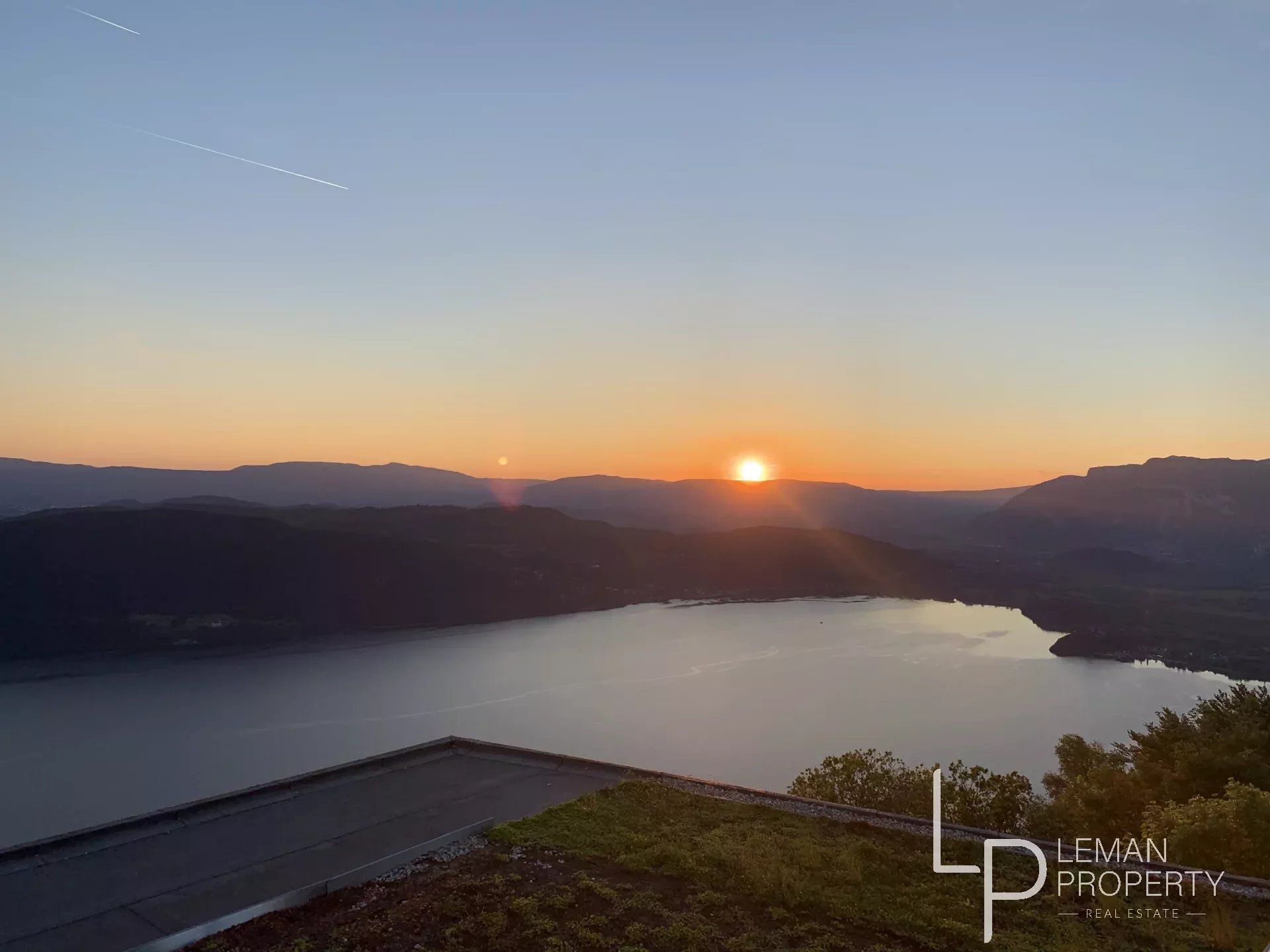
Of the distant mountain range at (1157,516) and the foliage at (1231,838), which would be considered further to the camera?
the distant mountain range at (1157,516)

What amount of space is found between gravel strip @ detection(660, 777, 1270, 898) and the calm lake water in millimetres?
27298

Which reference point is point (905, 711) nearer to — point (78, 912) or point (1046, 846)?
point (1046, 846)

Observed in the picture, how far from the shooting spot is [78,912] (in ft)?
23.6

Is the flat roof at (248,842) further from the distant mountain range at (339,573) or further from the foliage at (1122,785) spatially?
the distant mountain range at (339,573)

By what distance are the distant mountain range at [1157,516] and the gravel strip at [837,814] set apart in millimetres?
145794

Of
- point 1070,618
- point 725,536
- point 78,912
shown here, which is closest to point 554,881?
point 78,912

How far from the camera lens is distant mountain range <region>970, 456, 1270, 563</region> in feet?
454

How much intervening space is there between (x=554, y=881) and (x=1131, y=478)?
602 feet

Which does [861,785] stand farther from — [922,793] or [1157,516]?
[1157,516]

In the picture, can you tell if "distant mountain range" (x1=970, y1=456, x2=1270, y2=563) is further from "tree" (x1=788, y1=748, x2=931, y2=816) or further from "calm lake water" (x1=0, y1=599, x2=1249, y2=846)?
"tree" (x1=788, y1=748, x2=931, y2=816)

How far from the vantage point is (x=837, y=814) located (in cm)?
984

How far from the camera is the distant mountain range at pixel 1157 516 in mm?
138500

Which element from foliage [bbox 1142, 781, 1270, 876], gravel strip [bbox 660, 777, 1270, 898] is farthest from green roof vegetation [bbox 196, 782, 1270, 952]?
foliage [bbox 1142, 781, 1270, 876]

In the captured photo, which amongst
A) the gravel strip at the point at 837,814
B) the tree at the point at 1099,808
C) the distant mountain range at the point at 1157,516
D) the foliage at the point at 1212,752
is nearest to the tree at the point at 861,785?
the tree at the point at 1099,808
